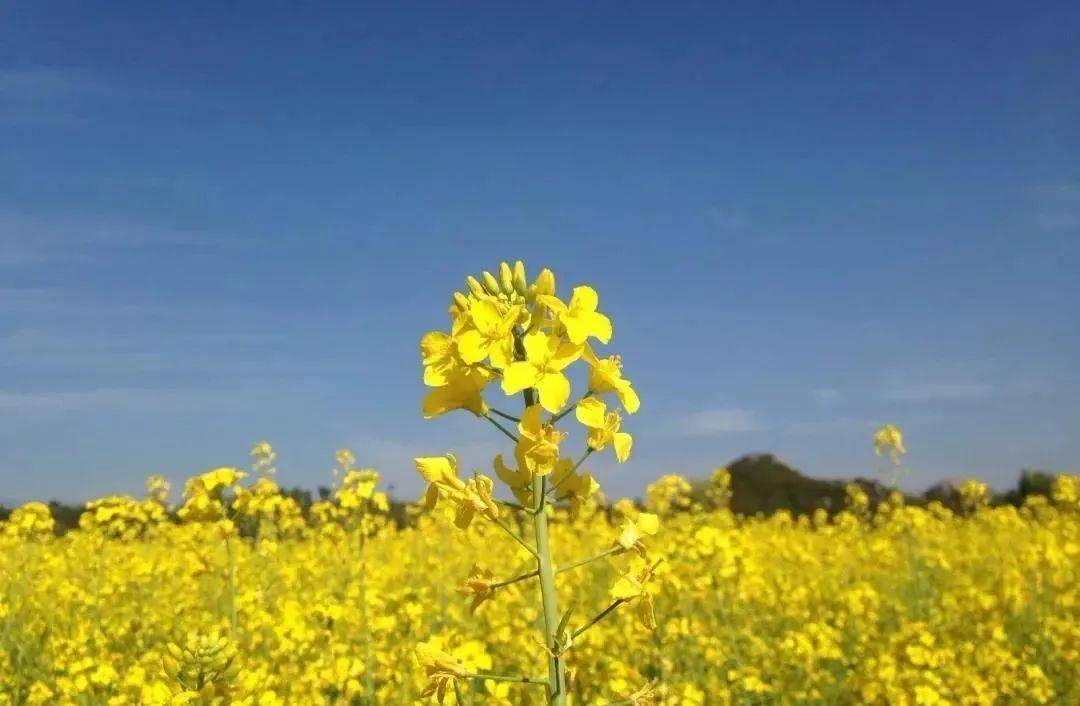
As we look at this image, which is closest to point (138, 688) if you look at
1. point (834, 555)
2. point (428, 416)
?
point (428, 416)

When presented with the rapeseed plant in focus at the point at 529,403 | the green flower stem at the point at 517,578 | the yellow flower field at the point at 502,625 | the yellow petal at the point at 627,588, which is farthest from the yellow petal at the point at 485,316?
the yellow flower field at the point at 502,625

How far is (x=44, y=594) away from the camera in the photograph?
8328 mm

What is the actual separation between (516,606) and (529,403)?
20.7 feet

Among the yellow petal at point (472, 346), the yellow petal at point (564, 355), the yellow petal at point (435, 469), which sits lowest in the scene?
the yellow petal at point (435, 469)

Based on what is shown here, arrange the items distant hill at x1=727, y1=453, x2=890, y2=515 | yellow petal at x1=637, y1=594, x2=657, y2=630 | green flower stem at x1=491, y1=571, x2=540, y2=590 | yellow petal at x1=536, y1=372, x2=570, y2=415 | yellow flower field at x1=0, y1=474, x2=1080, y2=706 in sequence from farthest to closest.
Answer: distant hill at x1=727, y1=453, x2=890, y2=515
yellow flower field at x1=0, y1=474, x2=1080, y2=706
yellow petal at x1=637, y1=594, x2=657, y2=630
yellow petal at x1=536, y1=372, x2=570, y2=415
green flower stem at x1=491, y1=571, x2=540, y2=590

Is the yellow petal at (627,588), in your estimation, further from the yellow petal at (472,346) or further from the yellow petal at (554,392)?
the yellow petal at (472,346)

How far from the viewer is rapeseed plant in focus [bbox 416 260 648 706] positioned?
2.11 m

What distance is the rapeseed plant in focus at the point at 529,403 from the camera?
2111 mm

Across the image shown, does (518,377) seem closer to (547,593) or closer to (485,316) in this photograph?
(485,316)

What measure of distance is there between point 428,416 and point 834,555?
10.5 metres

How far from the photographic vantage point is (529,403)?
7.06 feet

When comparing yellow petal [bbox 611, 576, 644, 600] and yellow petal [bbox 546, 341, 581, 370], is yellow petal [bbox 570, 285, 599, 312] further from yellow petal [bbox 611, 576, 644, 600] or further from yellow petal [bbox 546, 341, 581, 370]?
yellow petal [bbox 611, 576, 644, 600]

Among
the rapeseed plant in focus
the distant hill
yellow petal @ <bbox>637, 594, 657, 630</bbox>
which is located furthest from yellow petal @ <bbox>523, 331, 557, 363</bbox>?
the distant hill

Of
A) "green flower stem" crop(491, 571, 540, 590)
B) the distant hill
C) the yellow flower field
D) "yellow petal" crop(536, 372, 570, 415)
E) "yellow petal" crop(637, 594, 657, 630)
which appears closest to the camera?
"green flower stem" crop(491, 571, 540, 590)
